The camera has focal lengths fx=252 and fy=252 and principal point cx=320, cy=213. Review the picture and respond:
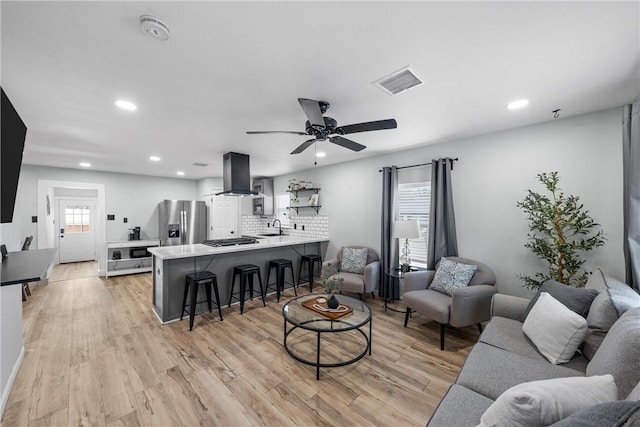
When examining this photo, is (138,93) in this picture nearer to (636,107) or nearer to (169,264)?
(169,264)

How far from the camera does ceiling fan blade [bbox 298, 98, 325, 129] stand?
1.86 m

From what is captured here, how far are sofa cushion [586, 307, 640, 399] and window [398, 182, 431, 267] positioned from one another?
2543 millimetres

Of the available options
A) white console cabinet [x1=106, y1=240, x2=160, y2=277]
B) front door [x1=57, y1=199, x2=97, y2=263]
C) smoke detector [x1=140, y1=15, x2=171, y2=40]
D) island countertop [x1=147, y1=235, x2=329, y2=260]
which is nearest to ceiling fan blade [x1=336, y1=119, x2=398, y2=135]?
smoke detector [x1=140, y1=15, x2=171, y2=40]

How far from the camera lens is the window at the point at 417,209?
396 cm

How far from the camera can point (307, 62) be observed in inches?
67.8

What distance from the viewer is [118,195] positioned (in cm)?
617

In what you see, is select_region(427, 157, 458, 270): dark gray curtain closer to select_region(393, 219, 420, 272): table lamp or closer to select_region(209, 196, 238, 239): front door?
select_region(393, 219, 420, 272): table lamp

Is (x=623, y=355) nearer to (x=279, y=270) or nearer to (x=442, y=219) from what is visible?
(x=442, y=219)

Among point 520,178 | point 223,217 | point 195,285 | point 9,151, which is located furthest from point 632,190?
point 223,217

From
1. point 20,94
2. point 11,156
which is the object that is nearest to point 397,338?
point 11,156

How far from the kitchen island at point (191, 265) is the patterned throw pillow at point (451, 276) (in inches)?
99.7

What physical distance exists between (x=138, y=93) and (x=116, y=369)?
252 centimetres

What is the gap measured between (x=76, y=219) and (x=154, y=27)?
28.8 feet

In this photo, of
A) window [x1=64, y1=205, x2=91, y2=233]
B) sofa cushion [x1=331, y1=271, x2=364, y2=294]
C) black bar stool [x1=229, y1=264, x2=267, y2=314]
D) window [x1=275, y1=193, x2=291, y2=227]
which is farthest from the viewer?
window [x1=64, y1=205, x2=91, y2=233]
